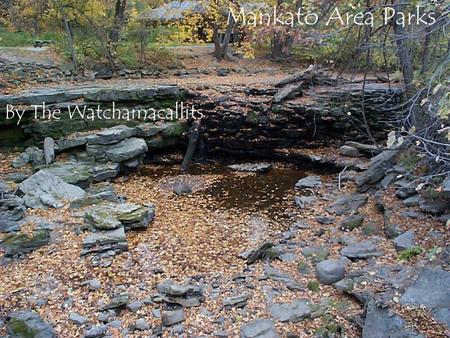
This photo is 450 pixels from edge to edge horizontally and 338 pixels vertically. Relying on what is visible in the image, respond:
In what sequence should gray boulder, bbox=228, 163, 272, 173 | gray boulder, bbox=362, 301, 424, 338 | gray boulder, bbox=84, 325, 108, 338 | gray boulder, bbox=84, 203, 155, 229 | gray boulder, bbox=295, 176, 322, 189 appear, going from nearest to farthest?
1. gray boulder, bbox=362, 301, 424, 338
2. gray boulder, bbox=84, 325, 108, 338
3. gray boulder, bbox=84, 203, 155, 229
4. gray boulder, bbox=295, 176, 322, 189
5. gray boulder, bbox=228, 163, 272, 173

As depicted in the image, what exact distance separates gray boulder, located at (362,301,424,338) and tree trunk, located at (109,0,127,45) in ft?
39.1

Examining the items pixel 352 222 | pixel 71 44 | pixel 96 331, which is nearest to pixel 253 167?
pixel 352 222

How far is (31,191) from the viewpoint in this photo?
7.09m

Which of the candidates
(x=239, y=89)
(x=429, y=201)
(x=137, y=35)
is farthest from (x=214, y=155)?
(x=429, y=201)

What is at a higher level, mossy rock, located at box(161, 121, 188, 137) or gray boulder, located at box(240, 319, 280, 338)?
mossy rock, located at box(161, 121, 188, 137)

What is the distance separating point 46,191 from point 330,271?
4.97 m

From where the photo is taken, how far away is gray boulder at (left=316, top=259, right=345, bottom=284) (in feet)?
16.6

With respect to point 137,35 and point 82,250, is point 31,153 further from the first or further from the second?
point 137,35

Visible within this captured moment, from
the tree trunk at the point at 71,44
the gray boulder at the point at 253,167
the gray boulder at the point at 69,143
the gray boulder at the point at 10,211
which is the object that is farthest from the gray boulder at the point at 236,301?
the tree trunk at the point at 71,44

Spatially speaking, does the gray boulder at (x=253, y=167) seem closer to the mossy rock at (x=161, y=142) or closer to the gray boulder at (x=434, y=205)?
the mossy rock at (x=161, y=142)

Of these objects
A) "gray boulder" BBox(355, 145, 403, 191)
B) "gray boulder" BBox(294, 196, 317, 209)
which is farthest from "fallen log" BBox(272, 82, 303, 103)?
"gray boulder" BBox(355, 145, 403, 191)

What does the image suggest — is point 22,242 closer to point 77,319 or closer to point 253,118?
point 77,319

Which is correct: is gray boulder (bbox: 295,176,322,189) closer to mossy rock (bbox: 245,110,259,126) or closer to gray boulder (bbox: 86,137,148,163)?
mossy rock (bbox: 245,110,259,126)

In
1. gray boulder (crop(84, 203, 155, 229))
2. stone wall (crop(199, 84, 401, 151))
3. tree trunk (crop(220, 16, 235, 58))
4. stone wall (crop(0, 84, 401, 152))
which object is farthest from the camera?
tree trunk (crop(220, 16, 235, 58))
